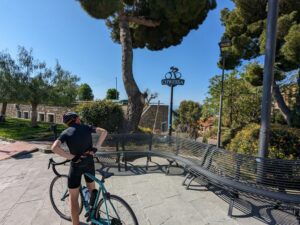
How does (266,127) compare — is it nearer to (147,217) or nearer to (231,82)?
(147,217)

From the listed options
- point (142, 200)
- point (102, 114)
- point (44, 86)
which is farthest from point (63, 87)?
point (142, 200)

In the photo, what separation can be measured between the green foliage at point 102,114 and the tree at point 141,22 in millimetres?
421

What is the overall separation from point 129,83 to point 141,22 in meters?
2.48

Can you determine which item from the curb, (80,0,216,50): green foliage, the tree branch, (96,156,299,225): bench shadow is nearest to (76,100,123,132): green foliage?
the curb

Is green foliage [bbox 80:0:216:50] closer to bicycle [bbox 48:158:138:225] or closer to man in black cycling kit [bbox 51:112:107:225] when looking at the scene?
man in black cycling kit [bbox 51:112:107:225]

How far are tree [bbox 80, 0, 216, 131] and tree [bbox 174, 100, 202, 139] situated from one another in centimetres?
393

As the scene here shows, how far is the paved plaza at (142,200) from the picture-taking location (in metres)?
3.03

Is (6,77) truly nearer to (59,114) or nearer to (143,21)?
(59,114)

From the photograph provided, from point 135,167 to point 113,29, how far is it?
8.02 meters

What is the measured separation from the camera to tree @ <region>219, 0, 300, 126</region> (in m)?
6.70

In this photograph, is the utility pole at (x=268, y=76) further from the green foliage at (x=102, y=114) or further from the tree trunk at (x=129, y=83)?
the green foliage at (x=102, y=114)

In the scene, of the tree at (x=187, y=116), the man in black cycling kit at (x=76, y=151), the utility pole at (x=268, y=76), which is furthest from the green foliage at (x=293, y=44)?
the tree at (x=187, y=116)

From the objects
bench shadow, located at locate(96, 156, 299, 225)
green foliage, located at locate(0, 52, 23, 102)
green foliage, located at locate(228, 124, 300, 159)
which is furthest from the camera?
green foliage, located at locate(0, 52, 23, 102)

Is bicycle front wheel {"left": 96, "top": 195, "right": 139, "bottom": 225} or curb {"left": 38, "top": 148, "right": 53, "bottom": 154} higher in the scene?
bicycle front wheel {"left": 96, "top": 195, "right": 139, "bottom": 225}
